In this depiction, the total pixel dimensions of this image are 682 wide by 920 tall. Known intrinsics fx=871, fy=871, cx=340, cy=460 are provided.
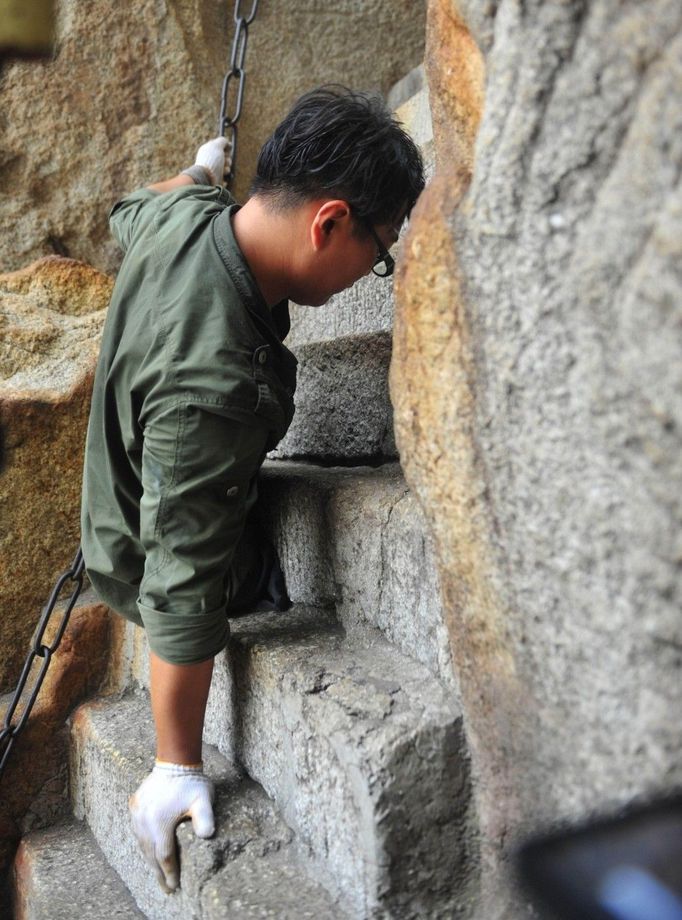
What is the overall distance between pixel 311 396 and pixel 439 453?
79 centimetres

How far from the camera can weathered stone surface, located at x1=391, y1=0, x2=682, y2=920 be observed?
58 centimetres

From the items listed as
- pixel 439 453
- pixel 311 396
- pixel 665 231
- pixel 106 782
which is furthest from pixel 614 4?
pixel 106 782

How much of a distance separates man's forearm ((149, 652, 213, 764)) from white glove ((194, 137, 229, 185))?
0.97m

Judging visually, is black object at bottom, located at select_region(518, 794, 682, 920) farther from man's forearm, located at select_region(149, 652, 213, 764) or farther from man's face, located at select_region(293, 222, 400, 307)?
man's face, located at select_region(293, 222, 400, 307)

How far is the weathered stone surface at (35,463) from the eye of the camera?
5.35 feet

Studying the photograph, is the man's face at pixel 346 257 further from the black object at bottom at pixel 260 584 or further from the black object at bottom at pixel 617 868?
the black object at bottom at pixel 617 868

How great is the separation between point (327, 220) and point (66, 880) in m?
1.10

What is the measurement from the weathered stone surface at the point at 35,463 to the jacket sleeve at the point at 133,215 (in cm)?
36

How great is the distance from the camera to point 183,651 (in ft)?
3.56

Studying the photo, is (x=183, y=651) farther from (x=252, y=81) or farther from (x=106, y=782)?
(x=252, y=81)

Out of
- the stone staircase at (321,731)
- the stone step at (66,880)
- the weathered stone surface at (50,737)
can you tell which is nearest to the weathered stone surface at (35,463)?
the weathered stone surface at (50,737)

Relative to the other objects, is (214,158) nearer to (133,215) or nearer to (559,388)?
(133,215)

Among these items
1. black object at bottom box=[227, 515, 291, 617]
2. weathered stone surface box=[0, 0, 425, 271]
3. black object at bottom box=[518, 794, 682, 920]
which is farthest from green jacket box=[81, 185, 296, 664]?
weathered stone surface box=[0, 0, 425, 271]

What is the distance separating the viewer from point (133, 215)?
139cm
